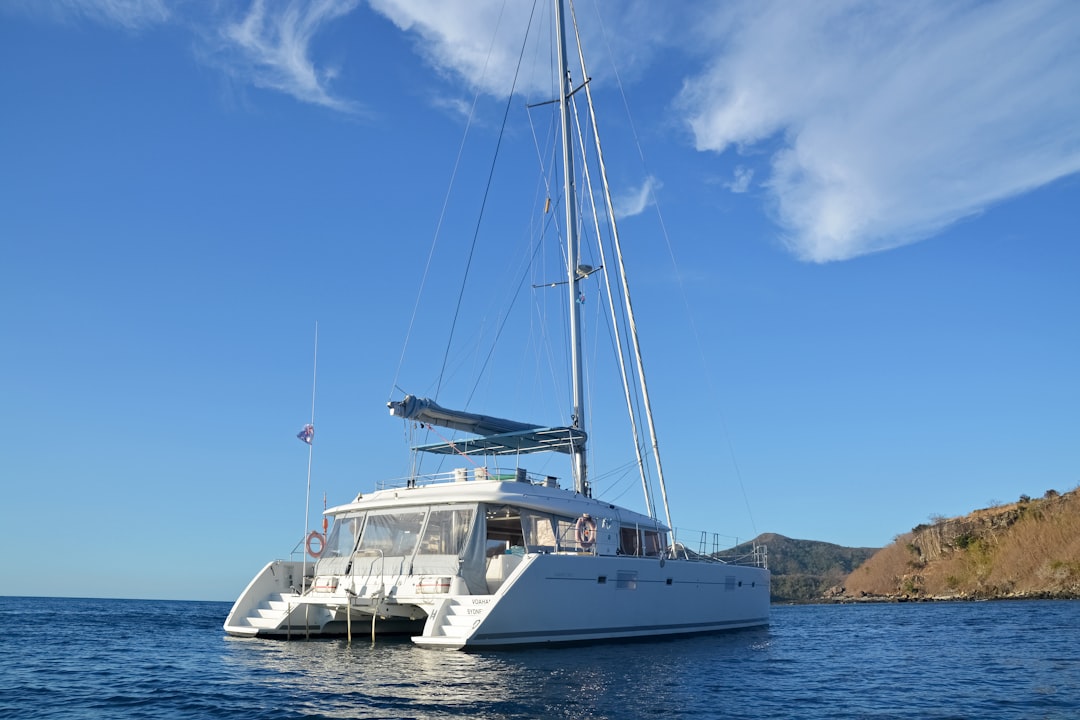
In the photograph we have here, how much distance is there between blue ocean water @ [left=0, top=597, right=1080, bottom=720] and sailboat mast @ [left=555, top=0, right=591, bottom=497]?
5.16 meters

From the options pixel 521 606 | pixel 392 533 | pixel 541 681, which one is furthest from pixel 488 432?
pixel 541 681

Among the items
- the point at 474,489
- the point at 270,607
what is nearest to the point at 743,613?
the point at 474,489

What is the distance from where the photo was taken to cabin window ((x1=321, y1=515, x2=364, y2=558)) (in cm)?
1784

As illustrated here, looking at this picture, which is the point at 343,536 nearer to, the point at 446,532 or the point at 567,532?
the point at 446,532

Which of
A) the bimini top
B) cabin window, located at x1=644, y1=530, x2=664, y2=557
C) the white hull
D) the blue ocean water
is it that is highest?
the bimini top

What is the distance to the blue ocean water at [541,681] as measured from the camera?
9.85 metres

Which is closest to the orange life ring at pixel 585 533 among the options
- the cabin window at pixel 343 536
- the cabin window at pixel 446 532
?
the cabin window at pixel 446 532

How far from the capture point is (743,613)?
22891 mm

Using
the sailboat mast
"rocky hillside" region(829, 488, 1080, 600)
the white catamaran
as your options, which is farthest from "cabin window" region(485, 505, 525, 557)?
"rocky hillside" region(829, 488, 1080, 600)

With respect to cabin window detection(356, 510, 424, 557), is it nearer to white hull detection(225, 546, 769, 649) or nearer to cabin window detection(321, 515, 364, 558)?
cabin window detection(321, 515, 364, 558)

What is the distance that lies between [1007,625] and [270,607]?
23.2 m

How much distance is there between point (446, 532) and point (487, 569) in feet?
3.71

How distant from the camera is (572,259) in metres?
22.4

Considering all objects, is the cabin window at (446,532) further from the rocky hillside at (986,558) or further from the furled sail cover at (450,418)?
the rocky hillside at (986,558)
